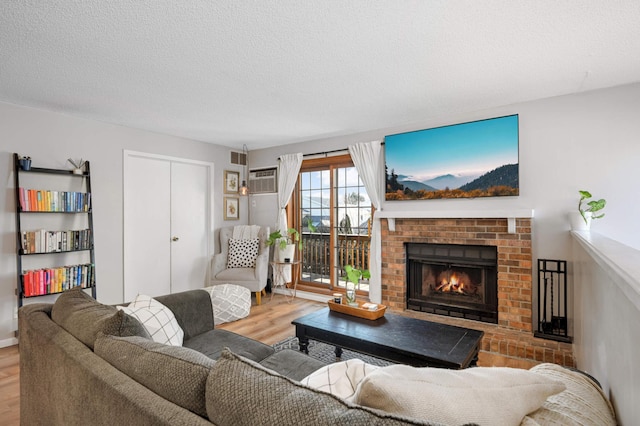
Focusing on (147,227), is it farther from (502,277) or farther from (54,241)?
(502,277)

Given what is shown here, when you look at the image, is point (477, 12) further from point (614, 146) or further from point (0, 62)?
point (0, 62)

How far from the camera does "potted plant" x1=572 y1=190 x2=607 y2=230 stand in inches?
110

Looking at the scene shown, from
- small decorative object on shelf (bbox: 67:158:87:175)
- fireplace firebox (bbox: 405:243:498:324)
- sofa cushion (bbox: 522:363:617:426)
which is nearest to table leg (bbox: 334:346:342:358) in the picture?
fireplace firebox (bbox: 405:243:498:324)

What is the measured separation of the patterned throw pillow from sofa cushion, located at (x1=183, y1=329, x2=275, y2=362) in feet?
8.69

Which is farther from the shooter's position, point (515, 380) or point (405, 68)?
point (405, 68)

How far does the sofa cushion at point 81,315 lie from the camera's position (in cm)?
129

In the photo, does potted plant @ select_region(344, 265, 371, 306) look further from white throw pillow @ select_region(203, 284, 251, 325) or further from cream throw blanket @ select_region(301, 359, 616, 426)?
cream throw blanket @ select_region(301, 359, 616, 426)

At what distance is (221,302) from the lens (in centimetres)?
377

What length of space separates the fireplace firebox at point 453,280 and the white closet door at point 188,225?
3.05 meters

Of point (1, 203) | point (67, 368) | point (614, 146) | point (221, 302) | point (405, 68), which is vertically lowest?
point (221, 302)

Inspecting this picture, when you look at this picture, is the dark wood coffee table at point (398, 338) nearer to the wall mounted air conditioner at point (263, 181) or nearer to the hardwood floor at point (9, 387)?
the hardwood floor at point (9, 387)

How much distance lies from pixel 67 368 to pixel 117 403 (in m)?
0.46

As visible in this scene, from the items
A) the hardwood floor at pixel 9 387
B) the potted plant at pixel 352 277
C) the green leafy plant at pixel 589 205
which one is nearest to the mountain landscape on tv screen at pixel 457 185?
the green leafy plant at pixel 589 205

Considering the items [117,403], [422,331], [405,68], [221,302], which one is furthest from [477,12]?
[221,302]
